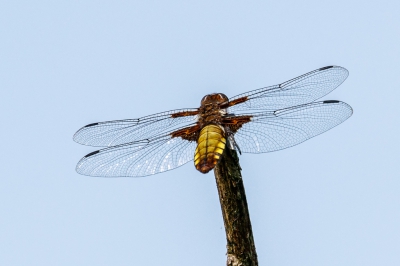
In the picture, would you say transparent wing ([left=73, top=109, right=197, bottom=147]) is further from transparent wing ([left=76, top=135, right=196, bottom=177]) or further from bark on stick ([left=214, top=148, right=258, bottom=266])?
bark on stick ([left=214, top=148, right=258, bottom=266])

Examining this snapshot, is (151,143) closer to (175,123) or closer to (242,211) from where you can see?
(175,123)

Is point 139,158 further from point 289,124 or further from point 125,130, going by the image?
point 289,124

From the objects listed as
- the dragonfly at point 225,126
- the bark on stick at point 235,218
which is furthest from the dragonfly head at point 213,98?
the bark on stick at point 235,218

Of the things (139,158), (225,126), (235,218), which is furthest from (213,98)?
(235,218)

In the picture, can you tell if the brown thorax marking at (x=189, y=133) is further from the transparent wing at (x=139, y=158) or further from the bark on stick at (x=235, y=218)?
the bark on stick at (x=235, y=218)

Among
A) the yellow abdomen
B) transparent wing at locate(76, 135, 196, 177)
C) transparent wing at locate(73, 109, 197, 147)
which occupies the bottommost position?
the yellow abdomen

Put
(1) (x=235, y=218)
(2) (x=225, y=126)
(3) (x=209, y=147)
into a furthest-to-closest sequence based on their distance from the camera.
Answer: (2) (x=225, y=126) < (3) (x=209, y=147) < (1) (x=235, y=218)

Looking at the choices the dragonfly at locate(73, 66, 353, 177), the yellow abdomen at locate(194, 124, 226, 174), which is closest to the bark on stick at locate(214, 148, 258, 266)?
the yellow abdomen at locate(194, 124, 226, 174)
